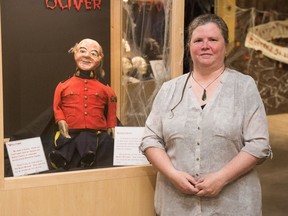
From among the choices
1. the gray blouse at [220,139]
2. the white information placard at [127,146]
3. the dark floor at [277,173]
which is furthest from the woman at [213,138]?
the dark floor at [277,173]

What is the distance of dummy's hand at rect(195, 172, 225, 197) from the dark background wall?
0.69 meters

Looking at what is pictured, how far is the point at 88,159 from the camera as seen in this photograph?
191 cm

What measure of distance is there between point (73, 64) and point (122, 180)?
1.72 feet

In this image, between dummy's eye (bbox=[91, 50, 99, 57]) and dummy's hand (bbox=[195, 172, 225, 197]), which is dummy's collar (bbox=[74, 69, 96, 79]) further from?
dummy's hand (bbox=[195, 172, 225, 197])

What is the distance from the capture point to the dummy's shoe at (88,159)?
190cm

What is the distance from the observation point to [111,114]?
1.95m

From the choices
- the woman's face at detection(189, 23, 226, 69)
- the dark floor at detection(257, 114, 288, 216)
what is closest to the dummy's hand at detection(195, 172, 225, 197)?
Result: the woman's face at detection(189, 23, 226, 69)

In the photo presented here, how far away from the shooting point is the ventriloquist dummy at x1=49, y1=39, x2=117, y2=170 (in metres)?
1.85

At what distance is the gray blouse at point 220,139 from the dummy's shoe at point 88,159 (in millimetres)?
388

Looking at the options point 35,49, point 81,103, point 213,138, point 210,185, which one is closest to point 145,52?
point 81,103

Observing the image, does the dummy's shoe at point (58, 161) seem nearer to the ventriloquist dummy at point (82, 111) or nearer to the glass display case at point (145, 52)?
the ventriloquist dummy at point (82, 111)

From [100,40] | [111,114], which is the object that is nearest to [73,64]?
[100,40]

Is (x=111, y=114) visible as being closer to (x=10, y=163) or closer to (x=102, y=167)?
(x=102, y=167)

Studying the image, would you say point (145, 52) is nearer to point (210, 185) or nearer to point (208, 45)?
point (208, 45)
